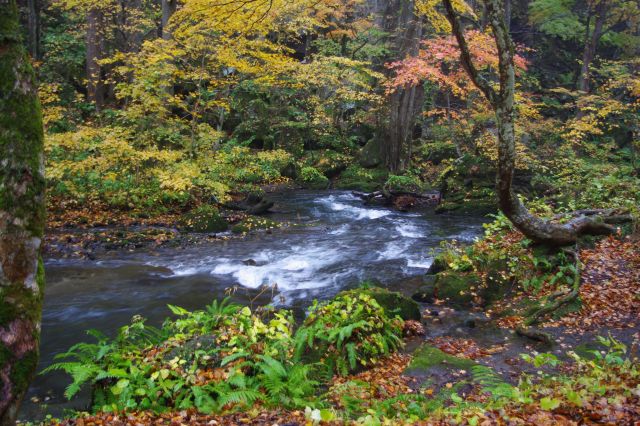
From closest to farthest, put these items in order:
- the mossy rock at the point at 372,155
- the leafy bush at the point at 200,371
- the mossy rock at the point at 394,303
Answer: the leafy bush at the point at 200,371, the mossy rock at the point at 394,303, the mossy rock at the point at 372,155

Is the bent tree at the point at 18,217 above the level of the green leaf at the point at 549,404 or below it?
above

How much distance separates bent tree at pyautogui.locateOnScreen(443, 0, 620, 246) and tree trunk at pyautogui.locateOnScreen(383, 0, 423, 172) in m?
→ 14.0

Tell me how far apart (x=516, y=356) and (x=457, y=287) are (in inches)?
105

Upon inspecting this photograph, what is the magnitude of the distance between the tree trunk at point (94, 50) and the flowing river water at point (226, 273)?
12415 millimetres

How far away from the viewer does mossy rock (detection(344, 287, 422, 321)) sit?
24.0ft

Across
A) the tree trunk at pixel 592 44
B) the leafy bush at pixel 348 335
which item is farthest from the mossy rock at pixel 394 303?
the tree trunk at pixel 592 44

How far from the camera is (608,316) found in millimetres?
6898

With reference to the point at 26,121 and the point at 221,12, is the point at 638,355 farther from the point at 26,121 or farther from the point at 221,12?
the point at 221,12

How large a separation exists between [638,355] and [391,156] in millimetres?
18179

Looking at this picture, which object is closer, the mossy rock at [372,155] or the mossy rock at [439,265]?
the mossy rock at [439,265]

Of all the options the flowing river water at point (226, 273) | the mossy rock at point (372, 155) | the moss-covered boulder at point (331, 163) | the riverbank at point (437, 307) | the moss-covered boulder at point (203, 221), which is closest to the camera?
the riverbank at point (437, 307)

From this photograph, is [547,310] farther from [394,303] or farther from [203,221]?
[203,221]

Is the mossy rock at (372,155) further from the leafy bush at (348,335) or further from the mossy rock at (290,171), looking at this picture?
the leafy bush at (348,335)

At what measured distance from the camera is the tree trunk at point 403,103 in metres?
21.0
